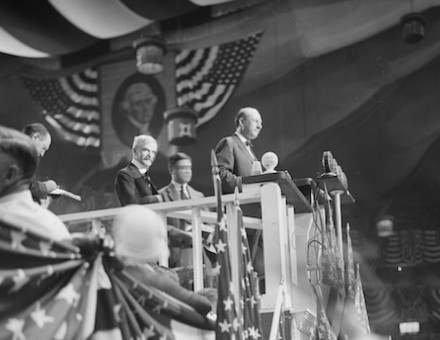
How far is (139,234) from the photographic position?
261cm

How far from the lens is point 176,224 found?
16.0ft

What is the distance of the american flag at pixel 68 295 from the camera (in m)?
2.52

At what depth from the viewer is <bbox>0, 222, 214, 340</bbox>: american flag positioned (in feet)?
8.25

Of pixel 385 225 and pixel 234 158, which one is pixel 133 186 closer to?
pixel 234 158

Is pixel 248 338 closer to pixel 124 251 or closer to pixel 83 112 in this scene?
pixel 124 251

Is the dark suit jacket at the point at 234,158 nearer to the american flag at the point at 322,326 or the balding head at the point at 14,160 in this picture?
the american flag at the point at 322,326

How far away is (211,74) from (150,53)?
0.88 meters

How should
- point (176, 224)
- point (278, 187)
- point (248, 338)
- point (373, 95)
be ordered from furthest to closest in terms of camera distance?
point (373, 95)
point (176, 224)
point (278, 187)
point (248, 338)

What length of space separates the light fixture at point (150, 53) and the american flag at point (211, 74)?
0.29 m

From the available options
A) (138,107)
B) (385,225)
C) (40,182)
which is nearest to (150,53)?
(138,107)

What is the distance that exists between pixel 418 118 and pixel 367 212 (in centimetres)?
127

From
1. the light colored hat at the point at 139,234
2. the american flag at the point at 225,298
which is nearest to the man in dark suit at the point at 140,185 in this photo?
the american flag at the point at 225,298

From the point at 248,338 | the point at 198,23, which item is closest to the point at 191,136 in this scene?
the point at 198,23

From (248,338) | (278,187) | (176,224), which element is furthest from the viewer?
(176,224)
